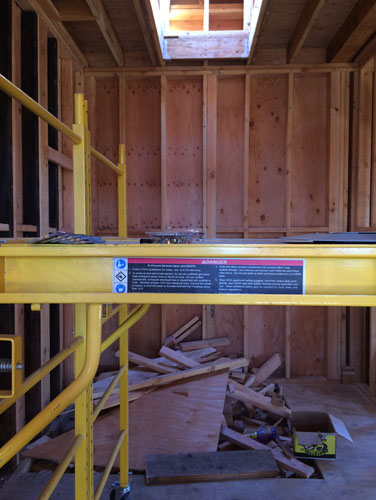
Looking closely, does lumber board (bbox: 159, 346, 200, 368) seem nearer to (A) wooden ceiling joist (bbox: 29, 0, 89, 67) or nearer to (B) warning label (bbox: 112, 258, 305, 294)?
(B) warning label (bbox: 112, 258, 305, 294)

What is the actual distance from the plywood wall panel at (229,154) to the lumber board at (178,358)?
61.9 inches

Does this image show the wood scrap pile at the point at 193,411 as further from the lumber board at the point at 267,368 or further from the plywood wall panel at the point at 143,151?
the plywood wall panel at the point at 143,151

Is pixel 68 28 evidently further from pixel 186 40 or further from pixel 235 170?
pixel 235 170

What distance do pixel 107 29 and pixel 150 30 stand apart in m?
0.43

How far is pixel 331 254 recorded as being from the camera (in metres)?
0.98

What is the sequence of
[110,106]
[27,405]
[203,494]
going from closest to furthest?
[203,494] < [27,405] < [110,106]

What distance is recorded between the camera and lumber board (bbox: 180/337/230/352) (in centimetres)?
443

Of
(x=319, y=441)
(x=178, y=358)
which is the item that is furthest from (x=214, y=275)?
(x=178, y=358)

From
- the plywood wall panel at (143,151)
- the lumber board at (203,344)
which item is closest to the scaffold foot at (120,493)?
the lumber board at (203,344)

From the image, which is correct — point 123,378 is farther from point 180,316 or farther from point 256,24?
point 256,24

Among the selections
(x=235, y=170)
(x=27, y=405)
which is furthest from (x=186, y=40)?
(x=27, y=405)

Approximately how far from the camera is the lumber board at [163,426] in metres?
2.99

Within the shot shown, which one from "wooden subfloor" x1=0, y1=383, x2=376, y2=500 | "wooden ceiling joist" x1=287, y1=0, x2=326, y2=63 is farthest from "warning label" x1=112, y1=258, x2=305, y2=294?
"wooden ceiling joist" x1=287, y1=0, x2=326, y2=63

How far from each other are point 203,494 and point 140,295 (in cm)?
228
